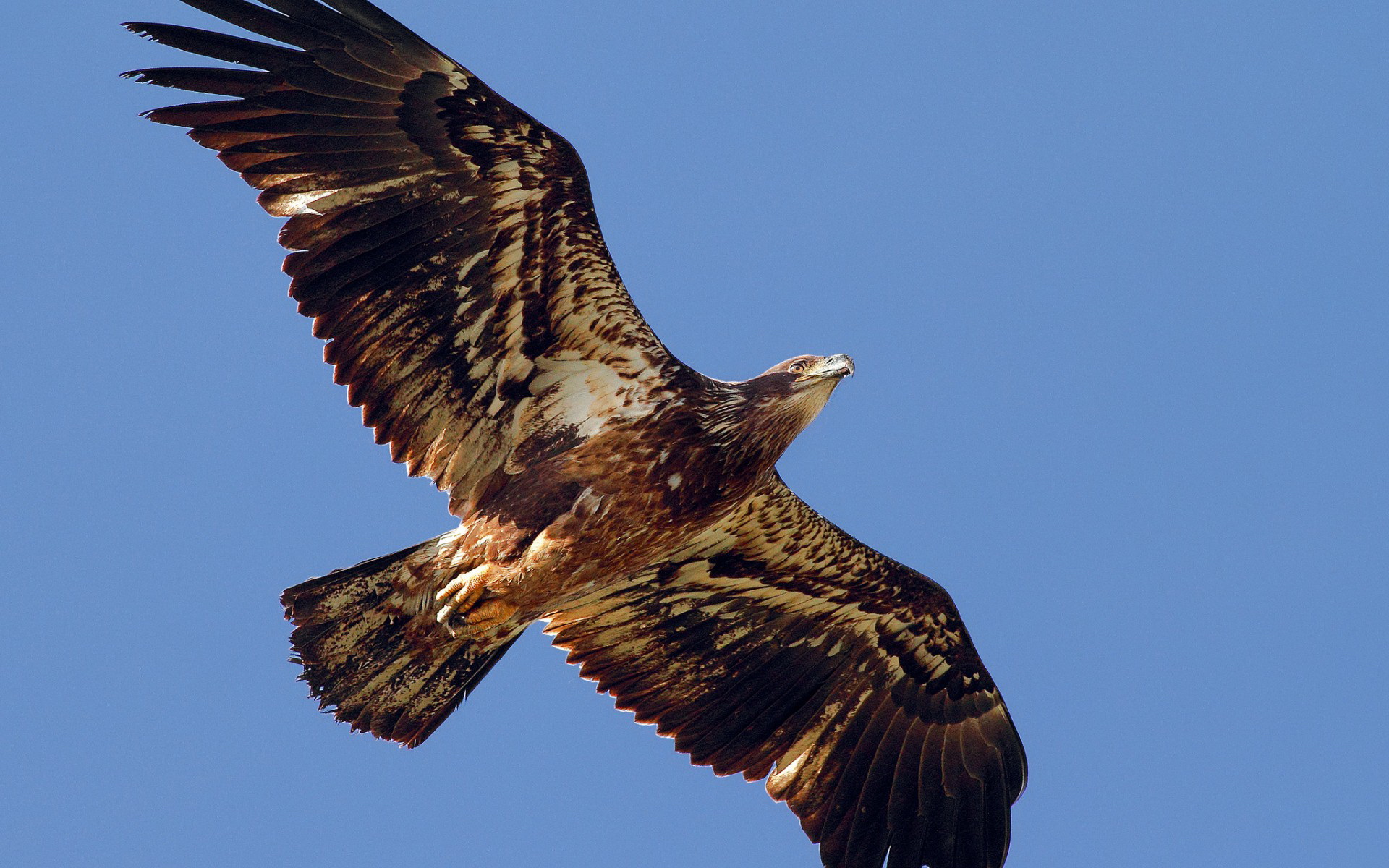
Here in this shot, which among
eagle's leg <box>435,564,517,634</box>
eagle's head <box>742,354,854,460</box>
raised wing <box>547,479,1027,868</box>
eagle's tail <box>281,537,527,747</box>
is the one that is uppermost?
eagle's head <box>742,354,854,460</box>

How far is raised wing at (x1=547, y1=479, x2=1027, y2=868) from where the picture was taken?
1173 centimetres

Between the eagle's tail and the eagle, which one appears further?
the eagle's tail

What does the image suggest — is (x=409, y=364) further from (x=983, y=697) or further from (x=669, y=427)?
(x=983, y=697)

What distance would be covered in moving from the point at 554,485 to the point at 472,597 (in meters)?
0.87

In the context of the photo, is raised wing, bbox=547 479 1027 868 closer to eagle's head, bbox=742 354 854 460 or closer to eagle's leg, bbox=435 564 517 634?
eagle's head, bbox=742 354 854 460

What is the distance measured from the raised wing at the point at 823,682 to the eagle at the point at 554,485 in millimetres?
19

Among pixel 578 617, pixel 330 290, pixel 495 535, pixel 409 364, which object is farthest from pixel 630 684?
pixel 330 290

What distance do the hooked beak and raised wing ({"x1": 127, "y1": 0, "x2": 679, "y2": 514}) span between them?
0.92 metres

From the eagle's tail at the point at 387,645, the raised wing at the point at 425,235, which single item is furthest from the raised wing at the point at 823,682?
the raised wing at the point at 425,235

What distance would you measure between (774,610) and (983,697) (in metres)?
1.68

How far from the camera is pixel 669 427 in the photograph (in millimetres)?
10367

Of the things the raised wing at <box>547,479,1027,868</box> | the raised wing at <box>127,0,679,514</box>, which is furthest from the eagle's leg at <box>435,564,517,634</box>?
the raised wing at <box>547,479,1027,868</box>

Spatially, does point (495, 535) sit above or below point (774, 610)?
below

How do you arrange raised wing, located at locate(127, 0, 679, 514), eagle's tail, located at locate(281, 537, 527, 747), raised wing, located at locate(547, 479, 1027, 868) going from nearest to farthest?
1. raised wing, located at locate(127, 0, 679, 514)
2. eagle's tail, located at locate(281, 537, 527, 747)
3. raised wing, located at locate(547, 479, 1027, 868)
